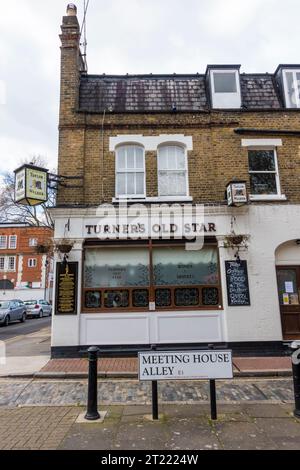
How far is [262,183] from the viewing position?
10.1m

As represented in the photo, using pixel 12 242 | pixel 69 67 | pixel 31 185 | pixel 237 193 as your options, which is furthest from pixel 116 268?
pixel 12 242

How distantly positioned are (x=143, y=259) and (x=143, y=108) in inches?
194

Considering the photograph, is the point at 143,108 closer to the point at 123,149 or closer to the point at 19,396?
the point at 123,149

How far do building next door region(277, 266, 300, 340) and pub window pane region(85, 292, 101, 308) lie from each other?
5375mm

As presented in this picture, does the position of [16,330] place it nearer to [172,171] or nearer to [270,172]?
[172,171]

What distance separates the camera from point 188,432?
4691 millimetres

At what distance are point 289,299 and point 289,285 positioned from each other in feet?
1.36

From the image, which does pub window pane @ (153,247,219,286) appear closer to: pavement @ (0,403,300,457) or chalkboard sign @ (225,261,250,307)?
chalkboard sign @ (225,261,250,307)

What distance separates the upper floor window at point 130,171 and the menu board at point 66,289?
2.65 m

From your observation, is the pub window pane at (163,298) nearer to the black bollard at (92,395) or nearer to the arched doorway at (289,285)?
the arched doorway at (289,285)

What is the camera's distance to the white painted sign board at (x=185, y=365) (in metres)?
5.17

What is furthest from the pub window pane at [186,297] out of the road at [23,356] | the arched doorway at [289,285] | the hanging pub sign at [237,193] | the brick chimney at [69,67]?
the brick chimney at [69,67]

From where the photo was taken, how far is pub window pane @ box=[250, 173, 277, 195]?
33.2ft

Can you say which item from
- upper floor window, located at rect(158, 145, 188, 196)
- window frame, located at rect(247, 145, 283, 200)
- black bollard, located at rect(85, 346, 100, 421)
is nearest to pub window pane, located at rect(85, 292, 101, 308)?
upper floor window, located at rect(158, 145, 188, 196)
